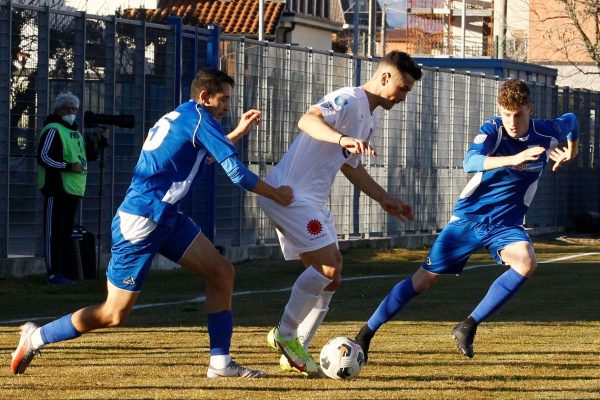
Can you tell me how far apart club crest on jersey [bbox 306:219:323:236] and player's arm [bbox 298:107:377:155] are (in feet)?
1.76

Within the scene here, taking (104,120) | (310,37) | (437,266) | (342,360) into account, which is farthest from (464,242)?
(310,37)

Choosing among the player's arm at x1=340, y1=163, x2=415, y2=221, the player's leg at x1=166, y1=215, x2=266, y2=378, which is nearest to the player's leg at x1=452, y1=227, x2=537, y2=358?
the player's arm at x1=340, y1=163, x2=415, y2=221

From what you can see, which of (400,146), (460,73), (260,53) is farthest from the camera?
(460,73)

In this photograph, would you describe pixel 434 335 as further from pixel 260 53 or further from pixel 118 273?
pixel 260 53

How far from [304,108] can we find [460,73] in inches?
219

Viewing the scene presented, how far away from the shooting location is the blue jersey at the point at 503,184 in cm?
1008

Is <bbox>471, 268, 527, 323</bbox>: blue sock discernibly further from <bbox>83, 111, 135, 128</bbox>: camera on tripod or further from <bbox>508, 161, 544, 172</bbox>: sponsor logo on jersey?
<bbox>83, 111, 135, 128</bbox>: camera on tripod

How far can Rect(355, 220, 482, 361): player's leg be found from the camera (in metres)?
9.73

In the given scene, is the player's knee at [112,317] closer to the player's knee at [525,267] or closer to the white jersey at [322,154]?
the white jersey at [322,154]

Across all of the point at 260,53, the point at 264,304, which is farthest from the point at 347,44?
the point at 264,304

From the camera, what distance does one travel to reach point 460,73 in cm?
2530

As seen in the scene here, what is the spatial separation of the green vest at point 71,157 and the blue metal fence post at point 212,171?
313 centimetres

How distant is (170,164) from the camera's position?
825 cm

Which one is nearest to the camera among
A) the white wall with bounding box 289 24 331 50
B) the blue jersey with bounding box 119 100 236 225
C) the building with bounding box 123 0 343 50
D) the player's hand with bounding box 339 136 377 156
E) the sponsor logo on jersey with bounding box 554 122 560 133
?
the player's hand with bounding box 339 136 377 156
